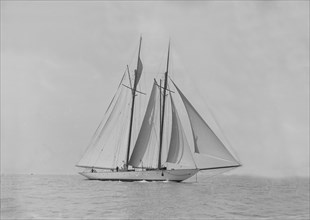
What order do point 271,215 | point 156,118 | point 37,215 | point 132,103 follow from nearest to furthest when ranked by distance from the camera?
1. point 37,215
2. point 271,215
3. point 156,118
4. point 132,103

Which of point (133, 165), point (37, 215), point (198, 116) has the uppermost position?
point (198, 116)

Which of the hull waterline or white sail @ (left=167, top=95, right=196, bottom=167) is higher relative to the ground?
white sail @ (left=167, top=95, right=196, bottom=167)

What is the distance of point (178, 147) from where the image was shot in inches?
2501

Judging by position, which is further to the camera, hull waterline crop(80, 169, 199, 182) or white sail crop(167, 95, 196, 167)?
hull waterline crop(80, 169, 199, 182)

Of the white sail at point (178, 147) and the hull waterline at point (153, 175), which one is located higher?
the white sail at point (178, 147)

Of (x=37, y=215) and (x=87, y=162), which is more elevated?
(x=87, y=162)

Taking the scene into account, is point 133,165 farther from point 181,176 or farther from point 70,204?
point 70,204

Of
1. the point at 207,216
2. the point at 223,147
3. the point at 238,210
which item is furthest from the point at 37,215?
the point at 223,147

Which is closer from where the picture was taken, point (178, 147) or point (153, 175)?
point (178, 147)

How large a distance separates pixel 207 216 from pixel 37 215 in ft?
34.6

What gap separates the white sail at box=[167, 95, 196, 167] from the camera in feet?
208

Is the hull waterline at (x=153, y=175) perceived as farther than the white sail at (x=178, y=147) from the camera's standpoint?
Yes

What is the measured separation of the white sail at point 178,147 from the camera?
6338 cm

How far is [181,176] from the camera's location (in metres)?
70.4
